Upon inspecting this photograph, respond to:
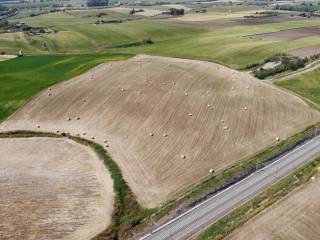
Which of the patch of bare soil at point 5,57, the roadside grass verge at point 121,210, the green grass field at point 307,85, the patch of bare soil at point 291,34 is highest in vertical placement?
the patch of bare soil at point 291,34

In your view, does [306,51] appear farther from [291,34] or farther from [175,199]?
[175,199]

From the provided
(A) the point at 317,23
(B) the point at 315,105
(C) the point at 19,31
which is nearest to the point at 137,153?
(B) the point at 315,105

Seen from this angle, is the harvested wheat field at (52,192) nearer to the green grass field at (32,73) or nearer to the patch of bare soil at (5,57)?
the green grass field at (32,73)

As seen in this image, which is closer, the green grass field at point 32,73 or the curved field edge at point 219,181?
the curved field edge at point 219,181

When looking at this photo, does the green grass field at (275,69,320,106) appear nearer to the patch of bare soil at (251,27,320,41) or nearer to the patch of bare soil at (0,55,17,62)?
the patch of bare soil at (251,27,320,41)

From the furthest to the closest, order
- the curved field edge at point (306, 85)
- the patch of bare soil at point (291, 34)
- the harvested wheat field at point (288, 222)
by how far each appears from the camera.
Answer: the patch of bare soil at point (291, 34)
the curved field edge at point (306, 85)
the harvested wheat field at point (288, 222)

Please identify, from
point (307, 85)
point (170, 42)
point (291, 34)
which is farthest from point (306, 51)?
point (170, 42)

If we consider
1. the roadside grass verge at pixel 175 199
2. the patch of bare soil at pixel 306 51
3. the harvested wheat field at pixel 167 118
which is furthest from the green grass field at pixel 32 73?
the patch of bare soil at pixel 306 51
